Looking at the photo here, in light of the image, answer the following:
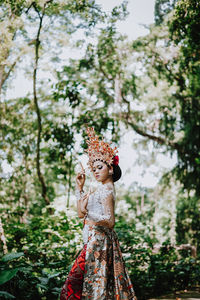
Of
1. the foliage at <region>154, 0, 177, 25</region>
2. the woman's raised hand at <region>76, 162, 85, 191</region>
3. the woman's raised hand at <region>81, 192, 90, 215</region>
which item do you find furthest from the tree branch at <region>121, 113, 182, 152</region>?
the woman's raised hand at <region>81, 192, 90, 215</region>

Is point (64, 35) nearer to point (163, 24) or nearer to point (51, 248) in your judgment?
point (163, 24)

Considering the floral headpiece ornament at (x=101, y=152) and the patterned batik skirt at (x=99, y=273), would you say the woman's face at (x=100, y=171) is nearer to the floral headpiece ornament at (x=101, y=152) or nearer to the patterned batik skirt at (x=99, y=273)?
the floral headpiece ornament at (x=101, y=152)

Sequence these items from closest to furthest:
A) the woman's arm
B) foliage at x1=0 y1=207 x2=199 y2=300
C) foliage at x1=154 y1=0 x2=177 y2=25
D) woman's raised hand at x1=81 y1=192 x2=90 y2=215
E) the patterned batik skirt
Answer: the patterned batik skirt < the woman's arm < woman's raised hand at x1=81 y1=192 x2=90 y2=215 < foliage at x1=0 y1=207 x2=199 y2=300 < foliage at x1=154 y1=0 x2=177 y2=25

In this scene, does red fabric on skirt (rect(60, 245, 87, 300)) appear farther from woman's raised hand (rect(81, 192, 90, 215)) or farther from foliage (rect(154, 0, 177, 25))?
foliage (rect(154, 0, 177, 25))

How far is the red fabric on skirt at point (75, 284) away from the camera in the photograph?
204 centimetres


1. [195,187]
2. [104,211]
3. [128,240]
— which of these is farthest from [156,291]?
[195,187]

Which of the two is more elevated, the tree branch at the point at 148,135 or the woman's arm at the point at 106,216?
the tree branch at the point at 148,135

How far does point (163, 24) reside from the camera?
356 inches

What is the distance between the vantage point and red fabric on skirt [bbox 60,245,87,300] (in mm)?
2039

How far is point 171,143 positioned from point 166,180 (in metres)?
1.65

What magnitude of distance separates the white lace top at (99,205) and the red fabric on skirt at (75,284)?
21 cm

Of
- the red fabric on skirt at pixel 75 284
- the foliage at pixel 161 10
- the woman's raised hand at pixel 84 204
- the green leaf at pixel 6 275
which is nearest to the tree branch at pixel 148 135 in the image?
the foliage at pixel 161 10

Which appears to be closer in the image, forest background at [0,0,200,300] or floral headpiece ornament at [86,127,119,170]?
floral headpiece ornament at [86,127,119,170]

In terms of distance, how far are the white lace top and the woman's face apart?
99mm
